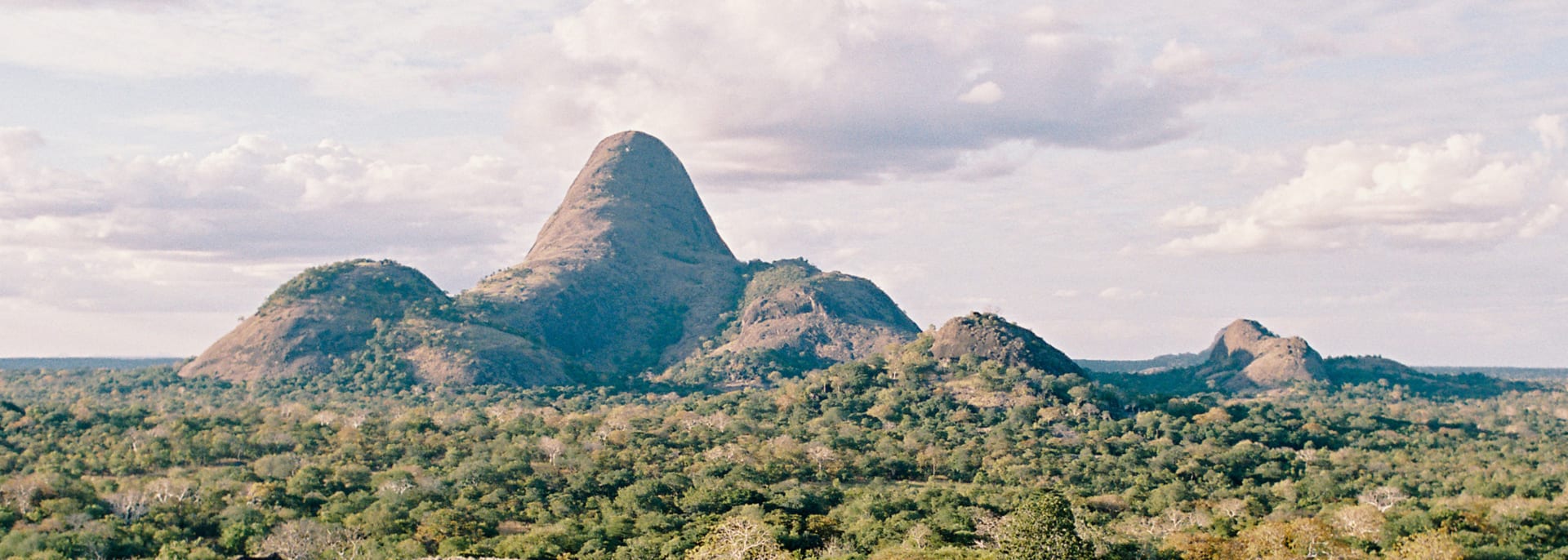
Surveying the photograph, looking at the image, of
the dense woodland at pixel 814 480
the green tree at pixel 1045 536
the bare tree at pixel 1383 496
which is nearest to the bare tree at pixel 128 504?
the dense woodland at pixel 814 480

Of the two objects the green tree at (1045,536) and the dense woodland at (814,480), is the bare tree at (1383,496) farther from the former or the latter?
the green tree at (1045,536)

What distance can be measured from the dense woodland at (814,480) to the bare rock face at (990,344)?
13.9 ft

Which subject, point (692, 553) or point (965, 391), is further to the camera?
point (965, 391)

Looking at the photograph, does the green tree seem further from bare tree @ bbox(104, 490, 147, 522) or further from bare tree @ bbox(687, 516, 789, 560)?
bare tree @ bbox(104, 490, 147, 522)

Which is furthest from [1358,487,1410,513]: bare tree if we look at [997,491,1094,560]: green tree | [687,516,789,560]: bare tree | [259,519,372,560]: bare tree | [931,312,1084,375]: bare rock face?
[259,519,372,560]: bare tree

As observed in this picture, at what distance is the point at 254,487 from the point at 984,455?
74310mm

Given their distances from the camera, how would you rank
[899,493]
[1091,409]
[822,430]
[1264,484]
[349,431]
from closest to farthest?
[899,493]
[1264,484]
[349,431]
[822,430]
[1091,409]

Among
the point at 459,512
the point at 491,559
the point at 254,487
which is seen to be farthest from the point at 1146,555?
the point at 254,487

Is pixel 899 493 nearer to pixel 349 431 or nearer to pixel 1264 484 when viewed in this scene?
pixel 1264 484

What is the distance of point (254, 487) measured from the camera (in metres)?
104

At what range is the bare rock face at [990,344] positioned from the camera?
186888 mm

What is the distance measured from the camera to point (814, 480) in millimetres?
125125

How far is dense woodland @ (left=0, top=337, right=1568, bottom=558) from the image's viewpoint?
86688mm

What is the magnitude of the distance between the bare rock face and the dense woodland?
13.9 ft
